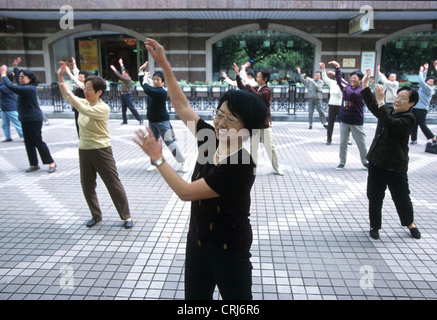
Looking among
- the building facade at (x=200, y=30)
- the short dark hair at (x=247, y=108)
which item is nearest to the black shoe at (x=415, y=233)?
the short dark hair at (x=247, y=108)

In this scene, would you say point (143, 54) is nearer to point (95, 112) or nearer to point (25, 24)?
point (25, 24)

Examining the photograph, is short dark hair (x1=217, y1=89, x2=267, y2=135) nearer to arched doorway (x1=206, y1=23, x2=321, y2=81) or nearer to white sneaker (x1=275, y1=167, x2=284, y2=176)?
white sneaker (x1=275, y1=167, x2=284, y2=176)

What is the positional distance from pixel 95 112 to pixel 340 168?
467 centimetres

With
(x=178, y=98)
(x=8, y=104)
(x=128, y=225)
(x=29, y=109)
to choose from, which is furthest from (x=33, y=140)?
(x=178, y=98)

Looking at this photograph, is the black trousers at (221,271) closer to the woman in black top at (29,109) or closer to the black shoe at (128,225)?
the black shoe at (128,225)

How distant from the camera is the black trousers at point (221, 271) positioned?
199cm

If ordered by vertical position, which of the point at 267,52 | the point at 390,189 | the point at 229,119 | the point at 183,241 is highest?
the point at 267,52

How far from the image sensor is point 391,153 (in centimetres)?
379

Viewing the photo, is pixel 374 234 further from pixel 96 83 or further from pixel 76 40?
pixel 76 40

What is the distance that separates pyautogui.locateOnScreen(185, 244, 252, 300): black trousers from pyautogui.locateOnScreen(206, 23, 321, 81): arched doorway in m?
17.0

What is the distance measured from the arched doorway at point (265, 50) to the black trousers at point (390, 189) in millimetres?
15247

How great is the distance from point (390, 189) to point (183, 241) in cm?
231

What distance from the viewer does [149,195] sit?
5.48 metres

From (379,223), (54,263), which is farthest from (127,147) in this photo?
(379,223)
